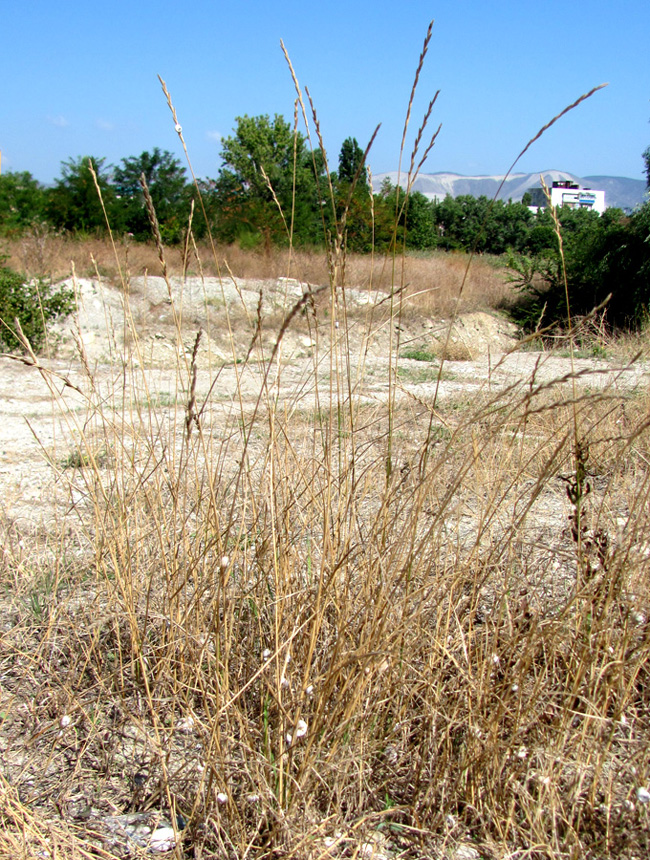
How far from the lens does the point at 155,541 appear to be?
1898mm

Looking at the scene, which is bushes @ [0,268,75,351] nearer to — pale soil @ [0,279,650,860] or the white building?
pale soil @ [0,279,650,860]

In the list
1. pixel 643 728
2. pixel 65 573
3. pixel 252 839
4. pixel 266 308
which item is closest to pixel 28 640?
pixel 65 573

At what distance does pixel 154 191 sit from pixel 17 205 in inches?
128

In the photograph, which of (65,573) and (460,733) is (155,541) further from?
(460,733)

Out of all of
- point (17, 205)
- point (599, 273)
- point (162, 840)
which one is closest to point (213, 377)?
point (162, 840)

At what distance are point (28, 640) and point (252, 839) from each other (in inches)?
35.9

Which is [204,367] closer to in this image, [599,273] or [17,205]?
[599,273]

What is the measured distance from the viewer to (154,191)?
15.6 metres

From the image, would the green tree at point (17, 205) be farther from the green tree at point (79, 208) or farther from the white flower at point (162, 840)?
the white flower at point (162, 840)

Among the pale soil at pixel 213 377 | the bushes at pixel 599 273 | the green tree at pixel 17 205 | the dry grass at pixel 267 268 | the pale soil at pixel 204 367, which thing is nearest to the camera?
the pale soil at pixel 213 377

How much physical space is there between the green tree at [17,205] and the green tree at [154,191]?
6.09 feet

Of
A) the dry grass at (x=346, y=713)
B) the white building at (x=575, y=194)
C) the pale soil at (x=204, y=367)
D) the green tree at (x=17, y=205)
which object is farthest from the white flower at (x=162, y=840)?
the white building at (x=575, y=194)

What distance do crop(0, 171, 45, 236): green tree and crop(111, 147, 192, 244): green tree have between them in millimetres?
1855

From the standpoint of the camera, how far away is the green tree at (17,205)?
13372 mm
